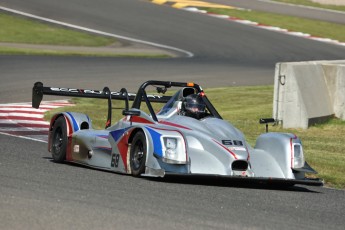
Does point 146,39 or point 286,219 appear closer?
point 286,219

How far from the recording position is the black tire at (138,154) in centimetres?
1138

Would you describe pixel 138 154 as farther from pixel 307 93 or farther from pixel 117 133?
pixel 307 93

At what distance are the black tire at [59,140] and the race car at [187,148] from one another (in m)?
0.06

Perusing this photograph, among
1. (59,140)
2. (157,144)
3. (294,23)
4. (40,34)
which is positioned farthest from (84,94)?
(294,23)

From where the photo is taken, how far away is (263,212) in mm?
9312

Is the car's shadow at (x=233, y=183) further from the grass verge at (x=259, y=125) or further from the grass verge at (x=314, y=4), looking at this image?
the grass verge at (x=314, y=4)

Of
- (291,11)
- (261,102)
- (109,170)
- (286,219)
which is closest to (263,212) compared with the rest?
(286,219)

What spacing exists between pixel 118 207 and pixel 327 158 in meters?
6.22

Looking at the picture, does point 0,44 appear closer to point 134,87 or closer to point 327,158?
point 134,87

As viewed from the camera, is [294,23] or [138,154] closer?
[138,154]

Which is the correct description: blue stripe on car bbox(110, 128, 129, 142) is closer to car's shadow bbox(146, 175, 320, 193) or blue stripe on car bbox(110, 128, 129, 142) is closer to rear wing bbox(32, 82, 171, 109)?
car's shadow bbox(146, 175, 320, 193)

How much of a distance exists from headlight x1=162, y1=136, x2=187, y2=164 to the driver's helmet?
89 cm

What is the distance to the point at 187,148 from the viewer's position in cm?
1118

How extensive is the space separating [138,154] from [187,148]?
72cm
